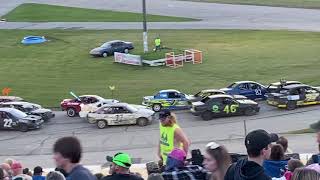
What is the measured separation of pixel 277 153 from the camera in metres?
10.9

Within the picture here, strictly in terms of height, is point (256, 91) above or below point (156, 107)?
above

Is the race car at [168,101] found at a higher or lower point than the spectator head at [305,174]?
lower

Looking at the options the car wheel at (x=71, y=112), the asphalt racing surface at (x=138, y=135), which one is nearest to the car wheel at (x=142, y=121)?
the asphalt racing surface at (x=138, y=135)

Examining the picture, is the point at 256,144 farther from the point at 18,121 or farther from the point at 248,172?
the point at 18,121

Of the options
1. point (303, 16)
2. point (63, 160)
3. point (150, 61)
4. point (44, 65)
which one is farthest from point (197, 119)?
point (303, 16)

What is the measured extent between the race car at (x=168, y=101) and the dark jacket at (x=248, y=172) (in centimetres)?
2648

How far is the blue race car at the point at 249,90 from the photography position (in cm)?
3497

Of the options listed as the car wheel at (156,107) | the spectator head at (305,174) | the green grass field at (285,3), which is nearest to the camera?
the spectator head at (305,174)

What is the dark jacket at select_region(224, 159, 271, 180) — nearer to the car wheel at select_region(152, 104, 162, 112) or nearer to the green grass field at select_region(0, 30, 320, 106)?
the car wheel at select_region(152, 104, 162, 112)

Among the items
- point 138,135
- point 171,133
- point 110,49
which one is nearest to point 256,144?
point 171,133

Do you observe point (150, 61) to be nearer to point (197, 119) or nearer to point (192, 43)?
point (192, 43)

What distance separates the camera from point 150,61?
149ft

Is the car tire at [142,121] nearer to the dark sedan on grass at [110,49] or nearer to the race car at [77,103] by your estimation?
the race car at [77,103]

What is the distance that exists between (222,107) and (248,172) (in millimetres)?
24931
